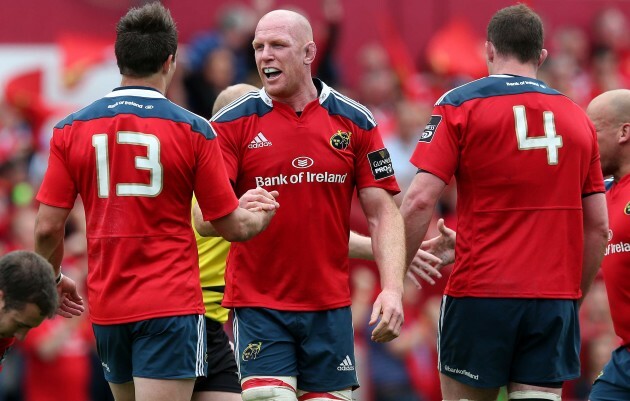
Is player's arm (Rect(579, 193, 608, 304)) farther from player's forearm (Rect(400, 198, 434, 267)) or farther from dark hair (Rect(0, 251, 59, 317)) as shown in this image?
dark hair (Rect(0, 251, 59, 317))

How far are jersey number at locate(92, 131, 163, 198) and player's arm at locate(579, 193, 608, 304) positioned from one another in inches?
105

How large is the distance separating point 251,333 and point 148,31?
1862 millimetres

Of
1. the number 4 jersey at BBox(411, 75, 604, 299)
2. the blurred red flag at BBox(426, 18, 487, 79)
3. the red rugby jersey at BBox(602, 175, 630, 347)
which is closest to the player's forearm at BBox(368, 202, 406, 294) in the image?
the number 4 jersey at BBox(411, 75, 604, 299)

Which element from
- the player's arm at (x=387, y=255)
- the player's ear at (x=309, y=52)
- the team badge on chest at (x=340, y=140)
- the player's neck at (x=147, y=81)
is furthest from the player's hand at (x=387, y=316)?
the player's neck at (x=147, y=81)

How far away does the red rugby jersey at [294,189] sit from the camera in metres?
7.25

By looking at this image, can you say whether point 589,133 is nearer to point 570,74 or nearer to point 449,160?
point 449,160

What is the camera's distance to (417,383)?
12.7 m

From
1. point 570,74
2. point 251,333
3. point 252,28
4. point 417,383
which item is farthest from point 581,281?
point 570,74

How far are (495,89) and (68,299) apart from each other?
2.81m

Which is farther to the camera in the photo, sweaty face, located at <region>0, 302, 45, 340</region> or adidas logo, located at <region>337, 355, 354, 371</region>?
adidas logo, located at <region>337, 355, 354, 371</region>

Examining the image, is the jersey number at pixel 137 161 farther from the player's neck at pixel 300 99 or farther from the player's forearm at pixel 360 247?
the player's forearm at pixel 360 247

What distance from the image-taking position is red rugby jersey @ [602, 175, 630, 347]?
25.5 ft

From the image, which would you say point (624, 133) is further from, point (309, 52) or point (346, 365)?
point (346, 365)

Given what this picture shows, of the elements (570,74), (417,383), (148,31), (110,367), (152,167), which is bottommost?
(417,383)
